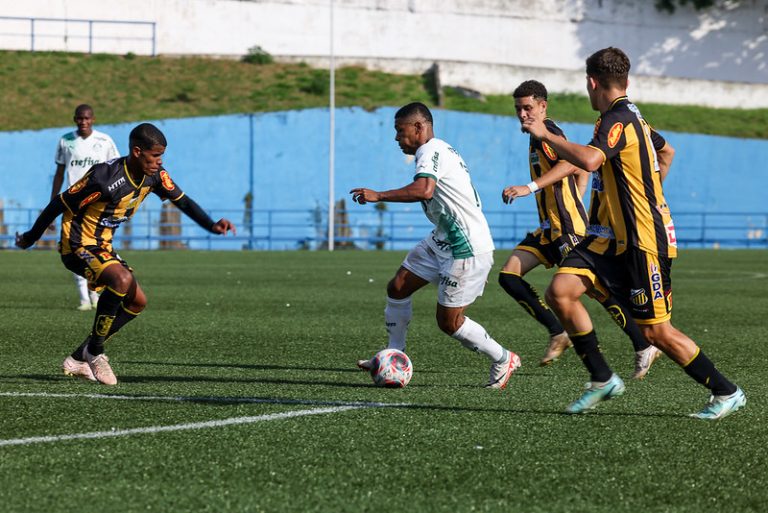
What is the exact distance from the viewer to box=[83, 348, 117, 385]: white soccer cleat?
23.8ft

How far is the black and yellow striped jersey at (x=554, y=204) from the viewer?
8883 mm

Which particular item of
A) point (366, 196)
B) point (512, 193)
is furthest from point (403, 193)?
point (512, 193)

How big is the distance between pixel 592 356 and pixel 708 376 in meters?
0.61

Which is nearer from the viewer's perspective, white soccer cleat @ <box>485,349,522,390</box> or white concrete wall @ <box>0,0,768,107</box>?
white soccer cleat @ <box>485,349,522,390</box>

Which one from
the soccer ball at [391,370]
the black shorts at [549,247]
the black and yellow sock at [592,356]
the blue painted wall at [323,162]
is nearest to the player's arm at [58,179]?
the black shorts at [549,247]

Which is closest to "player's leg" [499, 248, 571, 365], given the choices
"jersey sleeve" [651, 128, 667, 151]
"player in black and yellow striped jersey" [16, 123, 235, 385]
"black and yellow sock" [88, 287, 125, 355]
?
"jersey sleeve" [651, 128, 667, 151]

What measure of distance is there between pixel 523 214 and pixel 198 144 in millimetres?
11787

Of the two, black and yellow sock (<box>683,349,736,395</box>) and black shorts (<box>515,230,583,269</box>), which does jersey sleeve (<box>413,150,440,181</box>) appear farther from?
black shorts (<box>515,230,583,269</box>)

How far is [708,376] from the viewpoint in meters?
5.95

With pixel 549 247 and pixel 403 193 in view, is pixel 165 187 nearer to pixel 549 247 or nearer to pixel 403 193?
pixel 403 193

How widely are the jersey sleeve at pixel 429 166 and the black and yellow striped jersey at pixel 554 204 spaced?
203cm

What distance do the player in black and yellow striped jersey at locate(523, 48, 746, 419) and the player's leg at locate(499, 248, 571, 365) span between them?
2360mm

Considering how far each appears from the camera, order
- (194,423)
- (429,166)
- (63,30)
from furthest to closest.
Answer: (63,30) → (429,166) → (194,423)

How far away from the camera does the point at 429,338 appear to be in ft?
34.8
